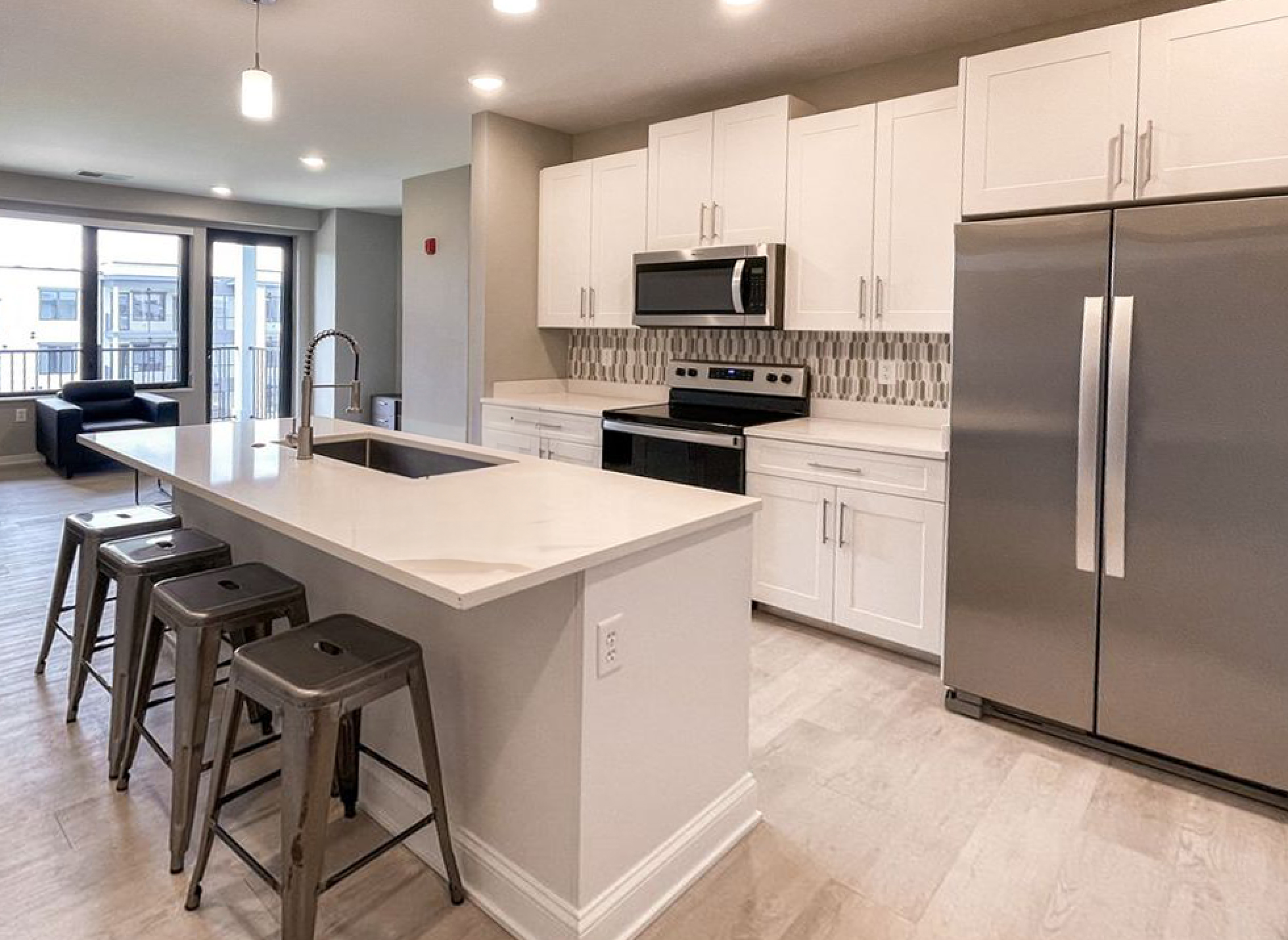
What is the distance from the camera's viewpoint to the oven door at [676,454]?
3574 millimetres

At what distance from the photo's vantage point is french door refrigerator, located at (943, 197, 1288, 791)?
2148mm

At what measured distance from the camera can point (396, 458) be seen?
3.04 metres

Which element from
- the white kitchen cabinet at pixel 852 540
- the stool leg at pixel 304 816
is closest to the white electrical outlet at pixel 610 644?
the stool leg at pixel 304 816

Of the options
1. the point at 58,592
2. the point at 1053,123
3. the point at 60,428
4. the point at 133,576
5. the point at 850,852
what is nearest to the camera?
the point at 850,852

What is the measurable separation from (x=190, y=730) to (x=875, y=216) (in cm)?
300

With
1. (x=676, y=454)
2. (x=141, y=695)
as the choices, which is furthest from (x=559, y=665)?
(x=676, y=454)

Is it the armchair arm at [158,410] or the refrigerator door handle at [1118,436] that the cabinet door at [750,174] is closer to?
the refrigerator door handle at [1118,436]

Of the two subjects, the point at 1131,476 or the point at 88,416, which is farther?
the point at 88,416

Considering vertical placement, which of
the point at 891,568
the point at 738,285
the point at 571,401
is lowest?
the point at 891,568

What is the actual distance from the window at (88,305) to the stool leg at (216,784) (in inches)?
291

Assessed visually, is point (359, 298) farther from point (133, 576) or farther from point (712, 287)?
point (133, 576)

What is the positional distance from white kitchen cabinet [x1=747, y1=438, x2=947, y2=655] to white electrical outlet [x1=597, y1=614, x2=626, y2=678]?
167 cm

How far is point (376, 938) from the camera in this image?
1.71m

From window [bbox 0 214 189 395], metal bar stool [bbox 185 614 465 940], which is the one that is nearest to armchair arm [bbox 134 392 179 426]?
window [bbox 0 214 189 395]
